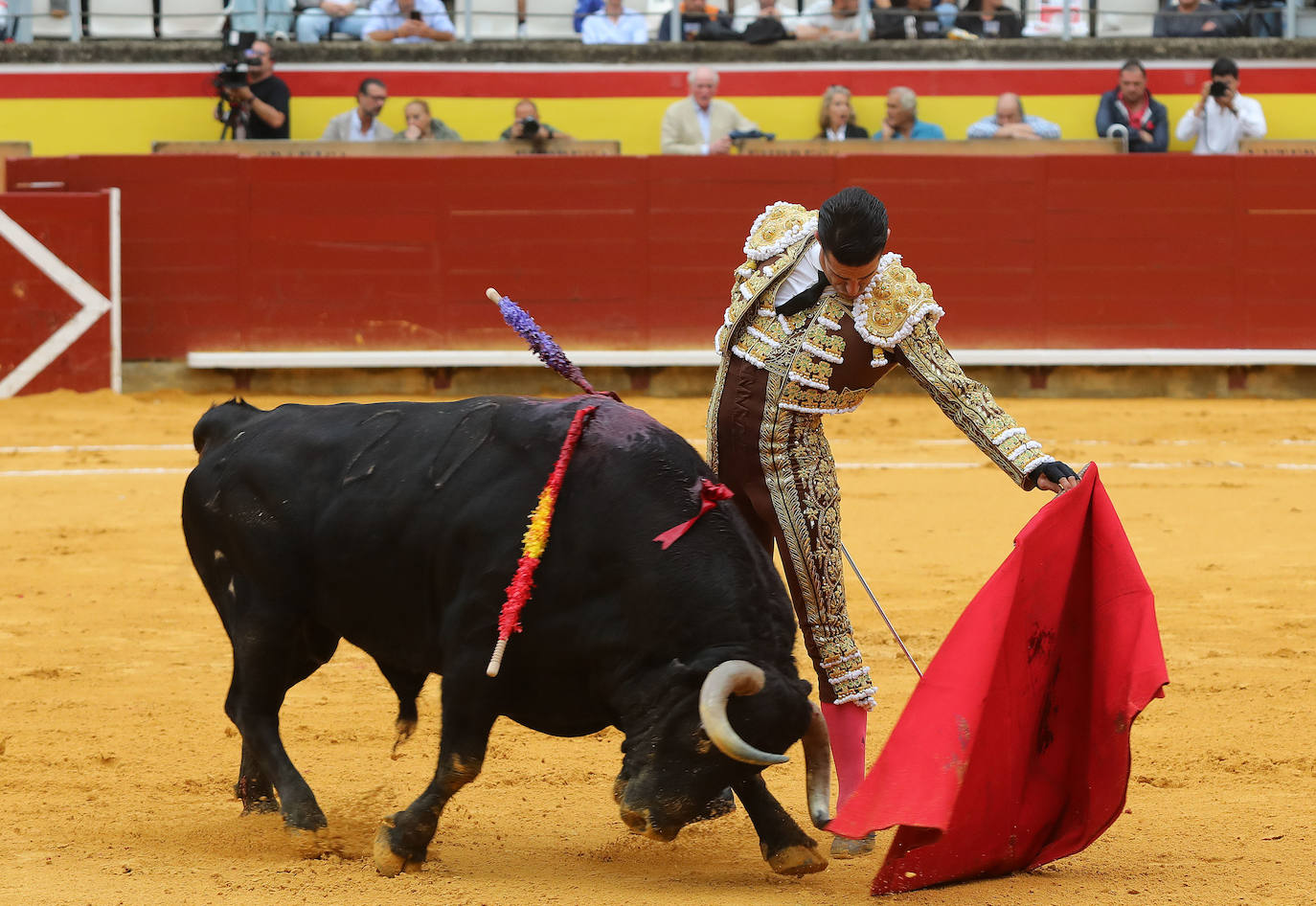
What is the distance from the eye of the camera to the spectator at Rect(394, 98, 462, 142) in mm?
10023

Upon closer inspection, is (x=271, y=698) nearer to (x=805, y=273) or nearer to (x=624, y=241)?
(x=805, y=273)

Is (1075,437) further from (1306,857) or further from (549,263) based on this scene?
(1306,857)

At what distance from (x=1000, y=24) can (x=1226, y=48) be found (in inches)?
56.2

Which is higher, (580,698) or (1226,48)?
(1226,48)

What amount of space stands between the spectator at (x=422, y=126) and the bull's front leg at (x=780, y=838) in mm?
7624

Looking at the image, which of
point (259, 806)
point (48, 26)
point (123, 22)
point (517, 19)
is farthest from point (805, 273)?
point (48, 26)

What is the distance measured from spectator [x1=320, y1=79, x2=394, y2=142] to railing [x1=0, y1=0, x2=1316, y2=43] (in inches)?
43.2

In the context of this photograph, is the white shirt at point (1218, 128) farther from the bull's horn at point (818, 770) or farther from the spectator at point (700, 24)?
the bull's horn at point (818, 770)

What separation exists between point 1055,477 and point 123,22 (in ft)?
32.2

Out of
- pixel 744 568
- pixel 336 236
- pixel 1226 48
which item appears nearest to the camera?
pixel 744 568

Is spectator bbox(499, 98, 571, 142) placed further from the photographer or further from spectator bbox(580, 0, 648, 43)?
the photographer

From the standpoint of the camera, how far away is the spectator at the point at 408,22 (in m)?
10.8

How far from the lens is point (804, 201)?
9.70 metres

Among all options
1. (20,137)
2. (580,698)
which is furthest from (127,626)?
(20,137)
